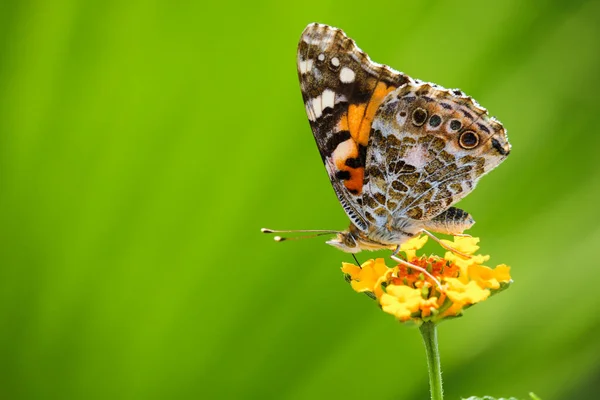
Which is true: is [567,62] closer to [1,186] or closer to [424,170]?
[424,170]

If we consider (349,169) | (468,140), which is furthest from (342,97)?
(468,140)

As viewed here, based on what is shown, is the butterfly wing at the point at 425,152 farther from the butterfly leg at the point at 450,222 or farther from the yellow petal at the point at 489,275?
the yellow petal at the point at 489,275

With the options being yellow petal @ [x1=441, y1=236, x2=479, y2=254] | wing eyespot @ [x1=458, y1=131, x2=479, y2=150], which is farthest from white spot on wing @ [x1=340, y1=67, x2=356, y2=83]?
yellow petal @ [x1=441, y1=236, x2=479, y2=254]

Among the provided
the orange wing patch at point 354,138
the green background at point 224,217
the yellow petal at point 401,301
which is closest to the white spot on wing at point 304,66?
the orange wing patch at point 354,138

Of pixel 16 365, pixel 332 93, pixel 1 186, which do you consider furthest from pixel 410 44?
pixel 16 365

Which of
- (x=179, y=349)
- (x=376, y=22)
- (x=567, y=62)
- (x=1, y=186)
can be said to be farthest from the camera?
(x=567, y=62)

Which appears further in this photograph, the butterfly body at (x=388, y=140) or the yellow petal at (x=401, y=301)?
the butterfly body at (x=388, y=140)

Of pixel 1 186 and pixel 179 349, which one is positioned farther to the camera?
pixel 179 349

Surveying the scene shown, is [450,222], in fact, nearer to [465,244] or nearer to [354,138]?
[465,244]
